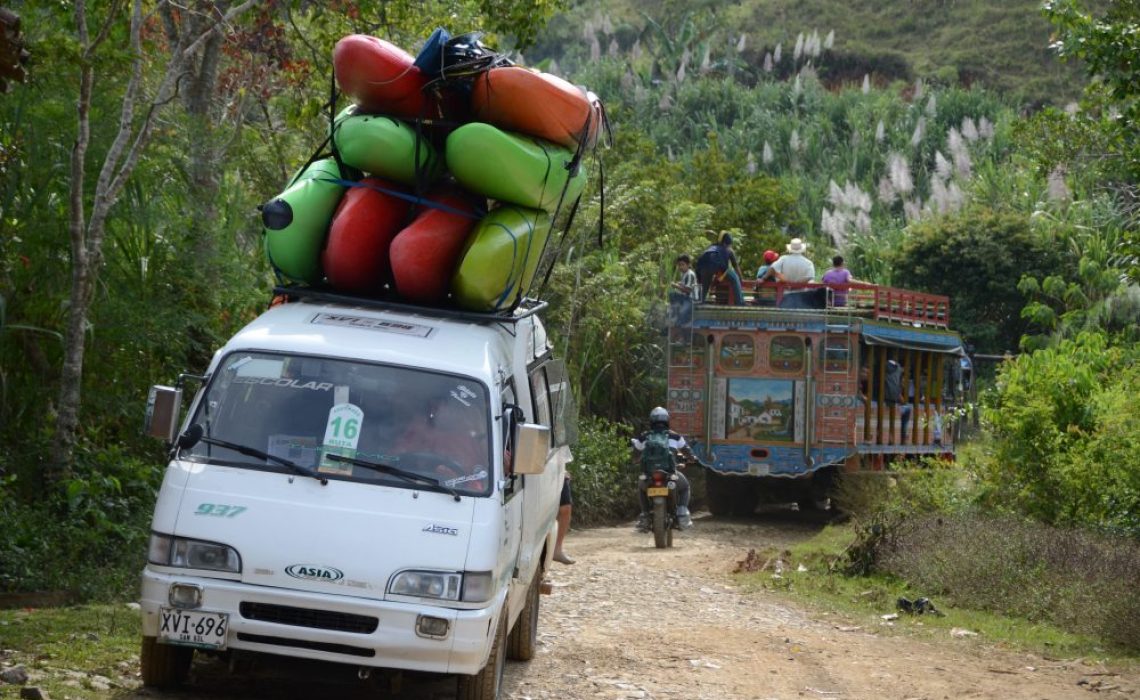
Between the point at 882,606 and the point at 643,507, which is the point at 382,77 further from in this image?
the point at 643,507

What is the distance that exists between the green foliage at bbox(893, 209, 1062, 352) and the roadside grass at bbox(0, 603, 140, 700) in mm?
27296

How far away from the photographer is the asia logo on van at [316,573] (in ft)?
20.7

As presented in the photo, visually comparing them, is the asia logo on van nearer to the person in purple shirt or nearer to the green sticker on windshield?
the green sticker on windshield

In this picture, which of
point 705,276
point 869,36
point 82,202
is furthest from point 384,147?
point 869,36

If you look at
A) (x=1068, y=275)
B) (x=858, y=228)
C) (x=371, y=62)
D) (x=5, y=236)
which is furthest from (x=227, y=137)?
(x=858, y=228)

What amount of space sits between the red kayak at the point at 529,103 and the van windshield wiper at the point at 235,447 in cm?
251

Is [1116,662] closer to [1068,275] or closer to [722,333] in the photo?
[722,333]

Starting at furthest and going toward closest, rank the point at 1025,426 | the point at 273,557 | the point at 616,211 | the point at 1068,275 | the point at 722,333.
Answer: the point at 1068,275
the point at 616,211
the point at 722,333
the point at 1025,426
the point at 273,557

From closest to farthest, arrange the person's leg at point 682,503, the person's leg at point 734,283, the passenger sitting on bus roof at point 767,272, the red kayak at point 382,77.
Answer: the red kayak at point 382,77 → the person's leg at point 682,503 → the person's leg at point 734,283 → the passenger sitting on bus roof at point 767,272

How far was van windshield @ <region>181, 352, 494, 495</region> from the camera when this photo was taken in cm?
681

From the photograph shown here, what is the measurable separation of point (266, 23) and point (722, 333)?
688 cm

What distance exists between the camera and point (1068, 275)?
3309 centimetres

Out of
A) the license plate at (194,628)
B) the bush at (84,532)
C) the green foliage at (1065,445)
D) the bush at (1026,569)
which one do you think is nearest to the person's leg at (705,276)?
the green foliage at (1065,445)

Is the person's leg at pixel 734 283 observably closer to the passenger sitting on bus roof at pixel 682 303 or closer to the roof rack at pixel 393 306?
the passenger sitting on bus roof at pixel 682 303
